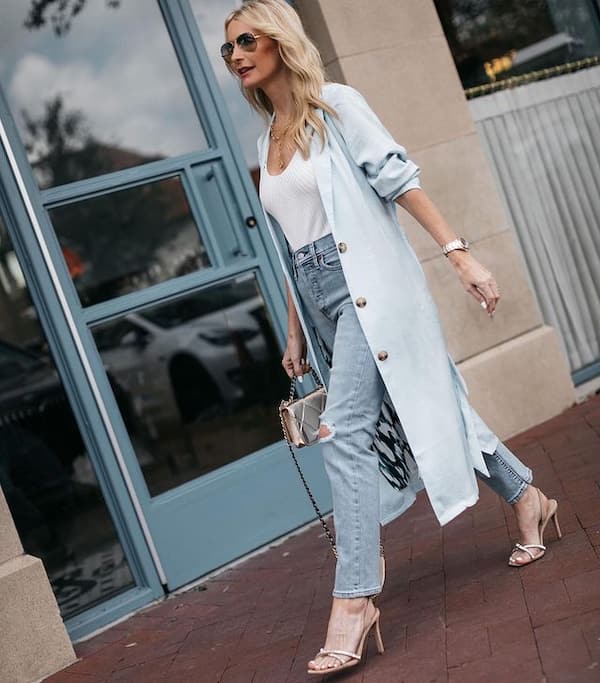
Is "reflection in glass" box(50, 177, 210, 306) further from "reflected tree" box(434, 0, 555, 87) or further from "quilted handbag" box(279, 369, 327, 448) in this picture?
"quilted handbag" box(279, 369, 327, 448)

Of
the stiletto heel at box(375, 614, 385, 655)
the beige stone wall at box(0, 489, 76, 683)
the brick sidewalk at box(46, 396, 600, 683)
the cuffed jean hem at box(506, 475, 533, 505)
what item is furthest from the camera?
the beige stone wall at box(0, 489, 76, 683)

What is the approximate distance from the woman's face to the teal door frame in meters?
1.86

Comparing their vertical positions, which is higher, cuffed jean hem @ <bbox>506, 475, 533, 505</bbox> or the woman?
the woman

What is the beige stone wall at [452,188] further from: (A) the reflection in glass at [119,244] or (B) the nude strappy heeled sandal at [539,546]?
(B) the nude strappy heeled sandal at [539,546]

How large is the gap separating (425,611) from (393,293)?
1116 mm

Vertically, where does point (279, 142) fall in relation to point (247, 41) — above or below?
below

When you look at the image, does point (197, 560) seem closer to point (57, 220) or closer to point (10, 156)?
point (10, 156)

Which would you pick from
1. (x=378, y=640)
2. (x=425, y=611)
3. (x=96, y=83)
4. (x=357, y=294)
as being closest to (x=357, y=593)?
(x=378, y=640)

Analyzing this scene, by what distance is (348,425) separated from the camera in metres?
3.55

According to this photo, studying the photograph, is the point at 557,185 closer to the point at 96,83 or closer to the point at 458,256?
the point at 96,83

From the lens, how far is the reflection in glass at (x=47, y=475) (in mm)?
7289

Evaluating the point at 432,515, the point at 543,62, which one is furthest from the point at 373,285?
the point at 543,62

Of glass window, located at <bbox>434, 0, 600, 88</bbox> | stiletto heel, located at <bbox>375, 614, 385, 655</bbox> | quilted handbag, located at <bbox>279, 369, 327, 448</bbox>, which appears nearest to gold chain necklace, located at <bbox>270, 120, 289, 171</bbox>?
quilted handbag, located at <bbox>279, 369, 327, 448</bbox>

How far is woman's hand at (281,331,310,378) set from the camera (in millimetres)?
4023
